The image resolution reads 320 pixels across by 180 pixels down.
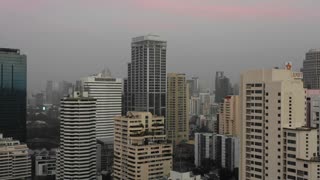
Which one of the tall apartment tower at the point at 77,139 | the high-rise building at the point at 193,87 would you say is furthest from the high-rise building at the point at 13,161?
the high-rise building at the point at 193,87

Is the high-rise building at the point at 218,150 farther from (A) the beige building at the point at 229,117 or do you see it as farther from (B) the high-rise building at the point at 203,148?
(A) the beige building at the point at 229,117

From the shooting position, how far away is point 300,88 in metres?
6.42

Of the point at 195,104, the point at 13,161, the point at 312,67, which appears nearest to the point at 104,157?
the point at 13,161

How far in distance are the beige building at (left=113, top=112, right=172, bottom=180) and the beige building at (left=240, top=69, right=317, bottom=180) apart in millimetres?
3932

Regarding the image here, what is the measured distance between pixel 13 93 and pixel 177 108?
7.79 m

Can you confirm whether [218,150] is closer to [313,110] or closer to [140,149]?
[140,149]

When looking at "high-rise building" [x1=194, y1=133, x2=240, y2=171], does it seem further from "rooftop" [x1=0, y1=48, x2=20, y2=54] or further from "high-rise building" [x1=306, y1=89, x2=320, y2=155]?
"rooftop" [x1=0, y1=48, x2=20, y2=54]

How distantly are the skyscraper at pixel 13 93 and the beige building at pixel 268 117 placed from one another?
37.1 feet

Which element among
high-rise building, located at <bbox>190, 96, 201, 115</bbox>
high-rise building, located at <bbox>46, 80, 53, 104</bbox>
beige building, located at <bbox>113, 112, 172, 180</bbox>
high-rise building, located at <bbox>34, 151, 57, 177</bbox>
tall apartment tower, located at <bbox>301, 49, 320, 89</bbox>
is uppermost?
tall apartment tower, located at <bbox>301, 49, 320, 89</bbox>

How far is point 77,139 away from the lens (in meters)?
11.6

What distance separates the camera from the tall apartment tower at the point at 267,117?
6.19 metres

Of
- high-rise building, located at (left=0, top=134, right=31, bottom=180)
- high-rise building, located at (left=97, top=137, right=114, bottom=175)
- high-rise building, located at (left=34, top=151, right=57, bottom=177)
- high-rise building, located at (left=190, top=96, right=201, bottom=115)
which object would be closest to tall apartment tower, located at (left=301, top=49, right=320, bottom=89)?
high-rise building, located at (left=190, top=96, right=201, bottom=115)

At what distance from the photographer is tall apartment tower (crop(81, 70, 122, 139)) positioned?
55.6 ft

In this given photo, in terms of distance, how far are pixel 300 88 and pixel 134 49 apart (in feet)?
51.3
